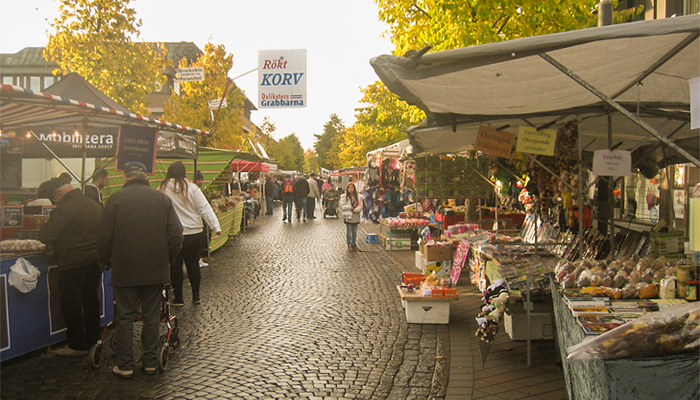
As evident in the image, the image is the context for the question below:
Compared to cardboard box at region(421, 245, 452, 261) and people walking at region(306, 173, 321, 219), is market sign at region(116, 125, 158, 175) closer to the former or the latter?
cardboard box at region(421, 245, 452, 261)

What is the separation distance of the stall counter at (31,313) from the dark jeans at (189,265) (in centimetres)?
193

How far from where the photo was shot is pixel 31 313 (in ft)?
18.7

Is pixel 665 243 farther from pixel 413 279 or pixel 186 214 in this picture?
pixel 186 214

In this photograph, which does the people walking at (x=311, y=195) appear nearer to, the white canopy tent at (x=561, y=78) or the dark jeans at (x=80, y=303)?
the white canopy tent at (x=561, y=78)

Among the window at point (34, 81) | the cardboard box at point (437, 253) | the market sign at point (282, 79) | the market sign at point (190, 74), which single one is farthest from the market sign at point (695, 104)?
the window at point (34, 81)

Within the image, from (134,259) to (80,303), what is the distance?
128cm

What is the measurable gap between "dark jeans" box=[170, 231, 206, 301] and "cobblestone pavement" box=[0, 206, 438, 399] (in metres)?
0.29

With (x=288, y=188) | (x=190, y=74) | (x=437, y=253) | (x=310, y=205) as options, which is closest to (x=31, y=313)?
(x=437, y=253)

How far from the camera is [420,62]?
11.9 feet

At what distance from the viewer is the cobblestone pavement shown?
492 centimetres

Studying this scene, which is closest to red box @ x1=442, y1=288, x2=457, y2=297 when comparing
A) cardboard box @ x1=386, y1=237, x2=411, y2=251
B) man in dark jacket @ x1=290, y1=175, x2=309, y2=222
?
cardboard box @ x1=386, y1=237, x2=411, y2=251

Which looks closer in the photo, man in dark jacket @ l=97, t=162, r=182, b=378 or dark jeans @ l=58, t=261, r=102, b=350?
man in dark jacket @ l=97, t=162, r=182, b=378

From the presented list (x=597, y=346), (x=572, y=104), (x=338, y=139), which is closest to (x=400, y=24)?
(x=572, y=104)

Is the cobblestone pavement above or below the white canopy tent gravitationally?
below
